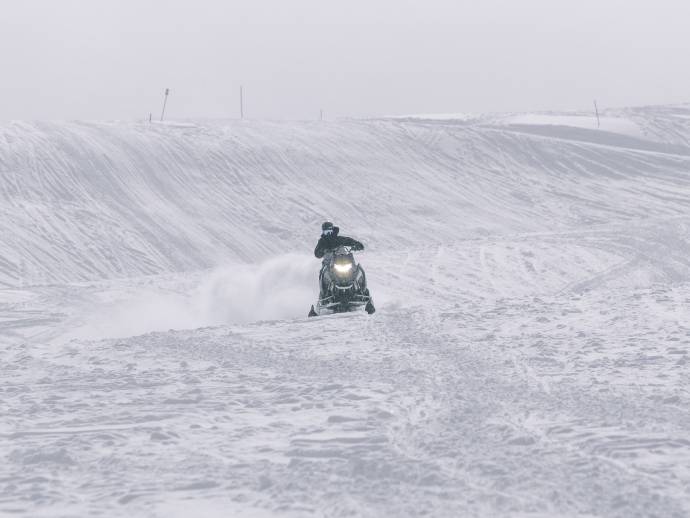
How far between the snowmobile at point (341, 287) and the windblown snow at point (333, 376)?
1.11m

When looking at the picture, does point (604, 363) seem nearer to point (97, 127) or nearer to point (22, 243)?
point (22, 243)

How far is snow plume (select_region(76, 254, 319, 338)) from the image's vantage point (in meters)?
15.5

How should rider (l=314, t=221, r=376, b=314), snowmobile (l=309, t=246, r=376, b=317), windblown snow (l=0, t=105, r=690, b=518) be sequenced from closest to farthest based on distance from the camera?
1. windblown snow (l=0, t=105, r=690, b=518)
2. snowmobile (l=309, t=246, r=376, b=317)
3. rider (l=314, t=221, r=376, b=314)

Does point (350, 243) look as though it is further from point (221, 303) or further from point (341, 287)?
point (221, 303)

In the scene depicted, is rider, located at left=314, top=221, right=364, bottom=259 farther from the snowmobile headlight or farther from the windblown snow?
the windblown snow

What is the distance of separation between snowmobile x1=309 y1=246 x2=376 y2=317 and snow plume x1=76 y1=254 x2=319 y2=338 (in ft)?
4.98

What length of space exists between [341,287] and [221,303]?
415 centimetres

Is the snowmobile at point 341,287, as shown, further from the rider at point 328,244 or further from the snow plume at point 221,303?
the snow plume at point 221,303

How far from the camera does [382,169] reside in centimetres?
3988

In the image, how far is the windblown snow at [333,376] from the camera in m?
5.02

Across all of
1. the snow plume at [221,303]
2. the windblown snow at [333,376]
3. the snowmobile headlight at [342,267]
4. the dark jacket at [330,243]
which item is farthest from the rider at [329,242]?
the snow plume at [221,303]

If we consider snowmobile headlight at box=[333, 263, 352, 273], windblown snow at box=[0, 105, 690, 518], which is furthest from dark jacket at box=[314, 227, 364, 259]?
windblown snow at box=[0, 105, 690, 518]

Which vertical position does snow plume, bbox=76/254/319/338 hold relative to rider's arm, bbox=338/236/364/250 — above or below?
below

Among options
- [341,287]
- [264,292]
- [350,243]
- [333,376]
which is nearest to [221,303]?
[264,292]
